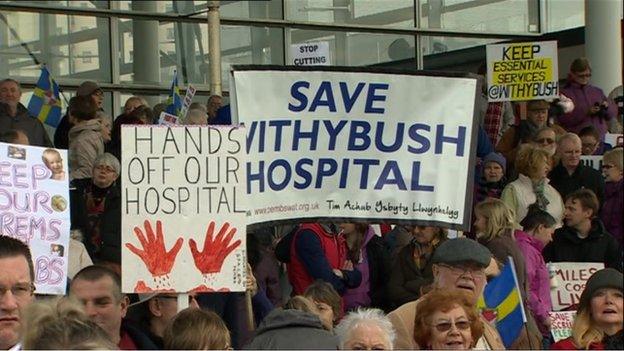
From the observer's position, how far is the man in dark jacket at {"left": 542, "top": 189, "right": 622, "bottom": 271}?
12602 millimetres

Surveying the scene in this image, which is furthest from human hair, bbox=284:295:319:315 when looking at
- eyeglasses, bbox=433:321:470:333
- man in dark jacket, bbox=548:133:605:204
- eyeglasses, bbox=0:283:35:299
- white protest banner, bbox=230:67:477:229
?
man in dark jacket, bbox=548:133:605:204

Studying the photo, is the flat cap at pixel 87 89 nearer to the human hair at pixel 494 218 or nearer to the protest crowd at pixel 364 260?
the protest crowd at pixel 364 260

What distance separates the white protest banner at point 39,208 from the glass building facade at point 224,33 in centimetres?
765

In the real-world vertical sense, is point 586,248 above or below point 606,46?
below

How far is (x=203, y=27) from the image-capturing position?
1836 centimetres

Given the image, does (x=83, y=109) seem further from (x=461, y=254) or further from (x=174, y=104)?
(x=461, y=254)

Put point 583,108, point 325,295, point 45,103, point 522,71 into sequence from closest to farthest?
point 325,295 → point 45,103 → point 522,71 → point 583,108

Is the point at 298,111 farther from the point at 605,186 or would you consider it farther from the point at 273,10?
the point at 273,10

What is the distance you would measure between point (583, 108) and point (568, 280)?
5.13m

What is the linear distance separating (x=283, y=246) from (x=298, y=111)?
2728mm

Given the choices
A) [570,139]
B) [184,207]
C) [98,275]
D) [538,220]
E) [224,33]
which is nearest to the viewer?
[98,275]

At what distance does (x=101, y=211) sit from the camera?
1205 centimetres

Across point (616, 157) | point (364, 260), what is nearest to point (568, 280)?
point (364, 260)

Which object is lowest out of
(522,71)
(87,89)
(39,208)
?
(39,208)
